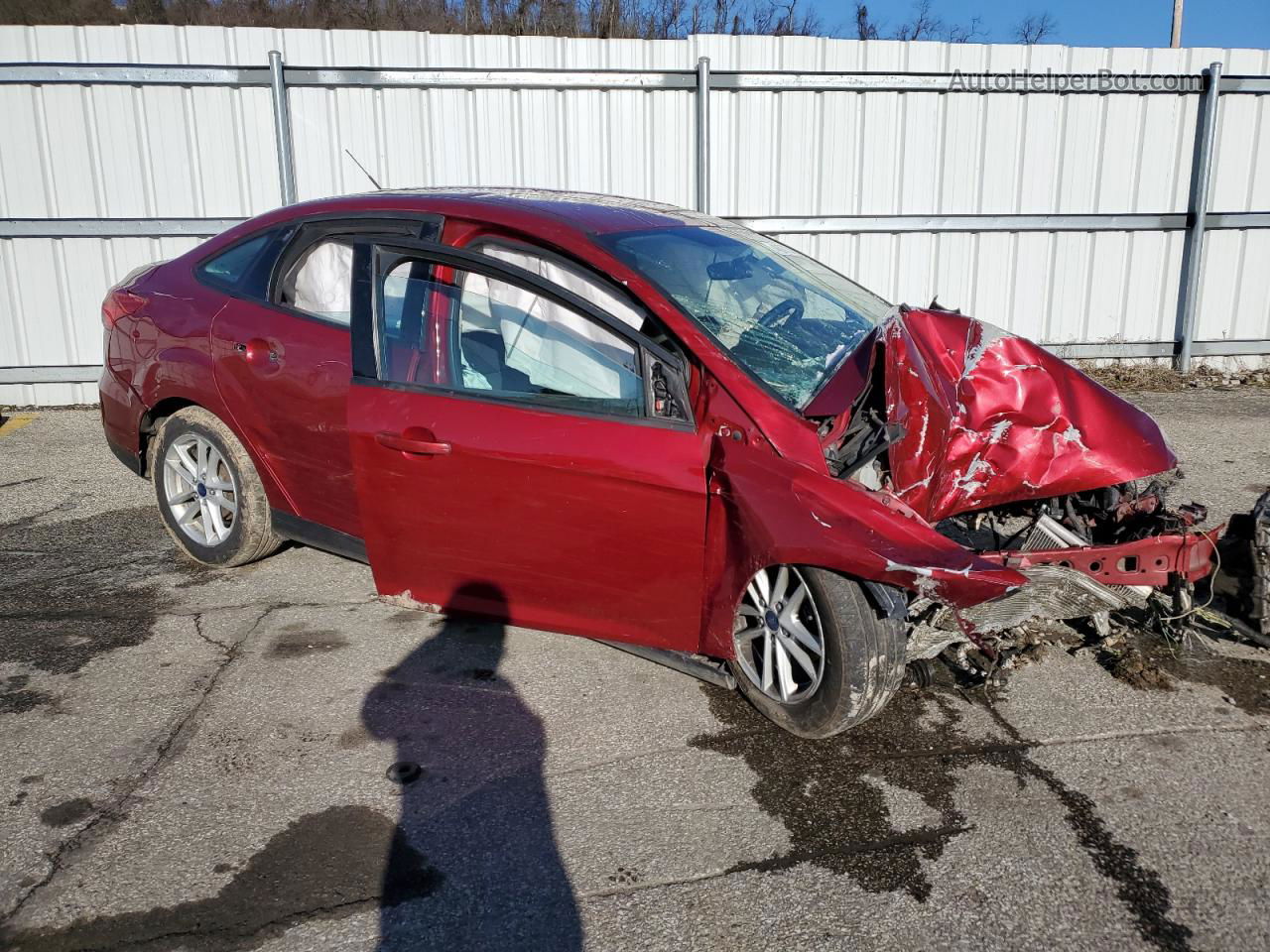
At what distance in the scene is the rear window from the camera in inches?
167

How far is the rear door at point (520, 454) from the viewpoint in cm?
318

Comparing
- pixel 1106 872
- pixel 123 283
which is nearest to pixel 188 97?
pixel 123 283

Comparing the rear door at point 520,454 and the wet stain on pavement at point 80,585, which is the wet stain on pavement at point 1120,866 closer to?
the rear door at point 520,454

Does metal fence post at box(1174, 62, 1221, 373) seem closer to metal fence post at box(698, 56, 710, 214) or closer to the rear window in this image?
metal fence post at box(698, 56, 710, 214)

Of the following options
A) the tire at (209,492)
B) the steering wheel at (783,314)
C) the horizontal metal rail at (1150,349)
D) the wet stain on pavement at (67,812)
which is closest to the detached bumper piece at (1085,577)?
the steering wheel at (783,314)

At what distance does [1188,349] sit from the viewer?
31.0 feet

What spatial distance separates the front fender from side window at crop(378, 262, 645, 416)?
43 centimetres

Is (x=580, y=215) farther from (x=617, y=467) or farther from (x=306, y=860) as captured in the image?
(x=306, y=860)

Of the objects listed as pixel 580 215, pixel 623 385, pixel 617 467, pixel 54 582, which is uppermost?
pixel 580 215

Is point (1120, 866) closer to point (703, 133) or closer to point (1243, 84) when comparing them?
point (703, 133)

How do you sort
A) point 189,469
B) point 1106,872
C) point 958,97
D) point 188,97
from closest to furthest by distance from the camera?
point 1106,872 < point 189,469 < point 188,97 < point 958,97

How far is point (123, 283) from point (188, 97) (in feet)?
13.9

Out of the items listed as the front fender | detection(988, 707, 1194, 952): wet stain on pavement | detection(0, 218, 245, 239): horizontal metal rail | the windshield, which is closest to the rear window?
the windshield

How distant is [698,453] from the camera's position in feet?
10.1
